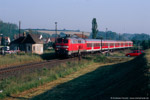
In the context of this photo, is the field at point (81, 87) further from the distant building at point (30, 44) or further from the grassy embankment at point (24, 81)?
the distant building at point (30, 44)

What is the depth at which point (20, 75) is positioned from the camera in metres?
18.9

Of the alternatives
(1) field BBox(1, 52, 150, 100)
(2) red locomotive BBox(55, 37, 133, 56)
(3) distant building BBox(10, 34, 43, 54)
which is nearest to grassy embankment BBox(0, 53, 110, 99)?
(1) field BBox(1, 52, 150, 100)

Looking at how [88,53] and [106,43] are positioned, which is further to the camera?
[106,43]

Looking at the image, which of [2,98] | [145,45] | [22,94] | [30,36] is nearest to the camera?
[2,98]

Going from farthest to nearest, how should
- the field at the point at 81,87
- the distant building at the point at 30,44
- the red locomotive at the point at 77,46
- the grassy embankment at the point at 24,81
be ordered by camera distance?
1. the distant building at the point at 30,44
2. the red locomotive at the point at 77,46
3. the grassy embankment at the point at 24,81
4. the field at the point at 81,87

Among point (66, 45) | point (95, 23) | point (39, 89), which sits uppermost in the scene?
point (95, 23)

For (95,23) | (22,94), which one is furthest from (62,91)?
Answer: (95,23)

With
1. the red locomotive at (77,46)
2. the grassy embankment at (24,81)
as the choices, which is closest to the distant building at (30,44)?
the red locomotive at (77,46)

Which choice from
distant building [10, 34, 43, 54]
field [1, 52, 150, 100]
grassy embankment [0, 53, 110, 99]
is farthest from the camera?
distant building [10, 34, 43, 54]

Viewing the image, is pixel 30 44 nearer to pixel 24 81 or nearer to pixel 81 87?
pixel 24 81

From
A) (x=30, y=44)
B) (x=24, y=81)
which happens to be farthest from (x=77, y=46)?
(x=24, y=81)

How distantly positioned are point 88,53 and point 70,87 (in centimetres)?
3006

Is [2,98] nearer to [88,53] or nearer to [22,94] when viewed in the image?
[22,94]

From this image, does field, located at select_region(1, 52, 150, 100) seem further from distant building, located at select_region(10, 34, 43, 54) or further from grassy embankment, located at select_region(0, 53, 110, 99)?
distant building, located at select_region(10, 34, 43, 54)
